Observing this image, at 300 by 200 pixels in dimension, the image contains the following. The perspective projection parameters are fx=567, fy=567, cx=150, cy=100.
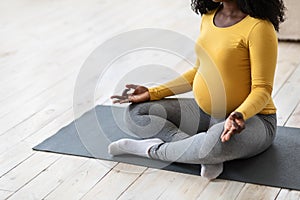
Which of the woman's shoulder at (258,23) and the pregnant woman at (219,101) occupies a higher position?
the woman's shoulder at (258,23)

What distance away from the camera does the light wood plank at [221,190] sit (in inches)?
64.7

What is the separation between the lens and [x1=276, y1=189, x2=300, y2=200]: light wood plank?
63.6 inches

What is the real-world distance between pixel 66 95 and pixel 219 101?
0.93m

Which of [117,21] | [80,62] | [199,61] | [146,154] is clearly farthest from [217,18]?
[117,21]

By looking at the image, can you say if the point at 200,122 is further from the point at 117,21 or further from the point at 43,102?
the point at 117,21

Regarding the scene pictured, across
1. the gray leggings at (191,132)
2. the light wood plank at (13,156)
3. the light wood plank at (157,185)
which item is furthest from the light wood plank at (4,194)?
the gray leggings at (191,132)

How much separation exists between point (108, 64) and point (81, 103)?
52 cm

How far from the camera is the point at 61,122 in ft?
7.30

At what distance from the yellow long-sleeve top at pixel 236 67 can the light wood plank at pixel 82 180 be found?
0.39 m

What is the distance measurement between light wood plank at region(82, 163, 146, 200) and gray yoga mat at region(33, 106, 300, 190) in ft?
0.12

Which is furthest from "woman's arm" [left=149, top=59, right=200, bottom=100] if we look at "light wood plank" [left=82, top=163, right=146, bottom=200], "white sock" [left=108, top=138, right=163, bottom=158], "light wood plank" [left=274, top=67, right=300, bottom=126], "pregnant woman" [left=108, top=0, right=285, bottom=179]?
"light wood plank" [left=274, top=67, right=300, bottom=126]

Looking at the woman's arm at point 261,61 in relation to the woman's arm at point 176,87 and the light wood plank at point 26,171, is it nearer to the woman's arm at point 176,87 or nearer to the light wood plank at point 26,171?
the woman's arm at point 176,87

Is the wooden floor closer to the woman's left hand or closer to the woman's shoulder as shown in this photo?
the woman's left hand

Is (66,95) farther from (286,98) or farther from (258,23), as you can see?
(258,23)
